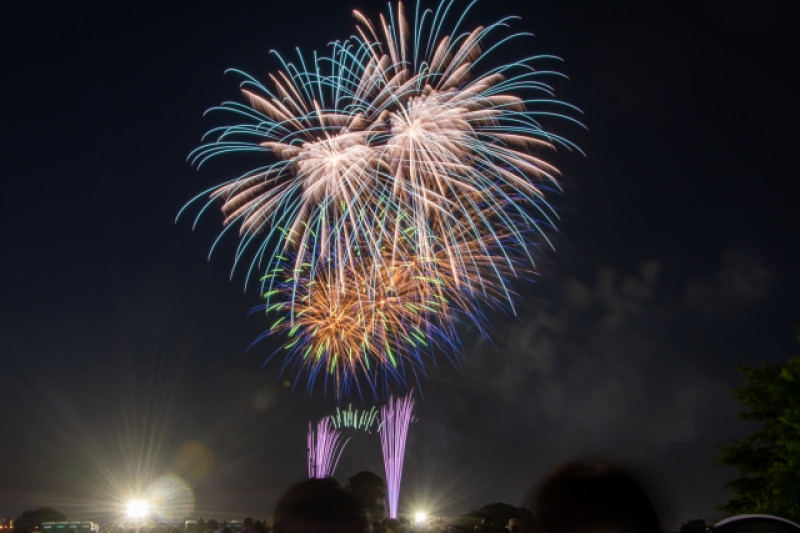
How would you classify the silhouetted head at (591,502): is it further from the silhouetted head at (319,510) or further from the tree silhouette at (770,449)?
the tree silhouette at (770,449)

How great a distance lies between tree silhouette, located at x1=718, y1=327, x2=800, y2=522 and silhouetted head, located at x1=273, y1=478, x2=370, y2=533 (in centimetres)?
3584

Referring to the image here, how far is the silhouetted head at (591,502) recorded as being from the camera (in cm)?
193

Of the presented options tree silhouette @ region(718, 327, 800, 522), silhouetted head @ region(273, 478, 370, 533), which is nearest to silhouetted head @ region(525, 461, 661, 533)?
silhouetted head @ region(273, 478, 370, 533)

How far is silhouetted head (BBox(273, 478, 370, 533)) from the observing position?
212 centimetres

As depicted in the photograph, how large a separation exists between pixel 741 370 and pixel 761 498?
22.8ft

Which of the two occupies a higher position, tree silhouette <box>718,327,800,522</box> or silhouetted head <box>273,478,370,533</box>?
tree silhouette <box>718,327,800,522</box>

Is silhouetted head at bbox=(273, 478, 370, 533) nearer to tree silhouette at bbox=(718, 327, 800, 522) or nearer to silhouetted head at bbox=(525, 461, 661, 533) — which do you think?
silhouetted head at bbox=(525, 461, 661, 533)

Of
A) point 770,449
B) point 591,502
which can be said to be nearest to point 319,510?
point 591,502

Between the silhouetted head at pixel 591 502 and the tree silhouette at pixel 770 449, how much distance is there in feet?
117

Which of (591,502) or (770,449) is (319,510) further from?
(770,449)

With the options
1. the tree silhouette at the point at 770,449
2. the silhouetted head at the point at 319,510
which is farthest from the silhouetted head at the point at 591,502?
the tree silhouette at the point at 770,449

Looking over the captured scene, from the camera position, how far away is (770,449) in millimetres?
37344

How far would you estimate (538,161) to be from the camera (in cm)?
2430

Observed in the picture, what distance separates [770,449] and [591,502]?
134ft
